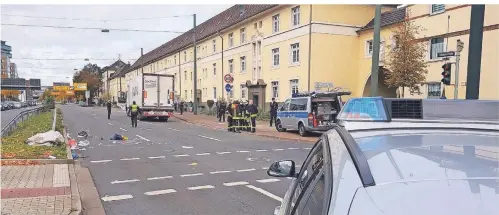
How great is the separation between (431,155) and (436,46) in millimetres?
23841

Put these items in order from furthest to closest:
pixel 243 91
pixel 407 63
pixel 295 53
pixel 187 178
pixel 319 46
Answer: pixel 243 91, pixel 295 53, pixel 319 46, pixel 407 63, pixel 187 178

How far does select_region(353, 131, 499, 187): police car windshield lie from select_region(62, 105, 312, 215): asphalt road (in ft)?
13.6

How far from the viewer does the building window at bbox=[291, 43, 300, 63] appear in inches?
1163

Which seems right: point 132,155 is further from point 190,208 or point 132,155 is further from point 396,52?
point 396,52

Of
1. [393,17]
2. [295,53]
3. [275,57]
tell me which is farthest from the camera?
[275,57]

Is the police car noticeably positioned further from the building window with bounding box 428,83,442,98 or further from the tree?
the building window with bounding box 428,83,442,98

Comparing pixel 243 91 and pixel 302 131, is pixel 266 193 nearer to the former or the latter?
pixel 302 131

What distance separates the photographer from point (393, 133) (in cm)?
201

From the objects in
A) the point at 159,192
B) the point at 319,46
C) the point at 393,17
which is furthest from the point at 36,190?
the point at 393,17

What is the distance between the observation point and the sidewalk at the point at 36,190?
5.51 meters

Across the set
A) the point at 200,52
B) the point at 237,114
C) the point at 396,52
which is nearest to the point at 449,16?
the point at 396,52

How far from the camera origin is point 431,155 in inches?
62.9

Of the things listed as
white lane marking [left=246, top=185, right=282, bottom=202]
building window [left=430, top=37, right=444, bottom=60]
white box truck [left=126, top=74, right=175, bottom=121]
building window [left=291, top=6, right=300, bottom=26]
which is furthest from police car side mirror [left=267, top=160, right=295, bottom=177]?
building window [left=291, top=6, right=300, bottom=26]

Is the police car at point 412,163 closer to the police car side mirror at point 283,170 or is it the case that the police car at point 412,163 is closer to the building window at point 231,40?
the police car side mirror at point 283,170
